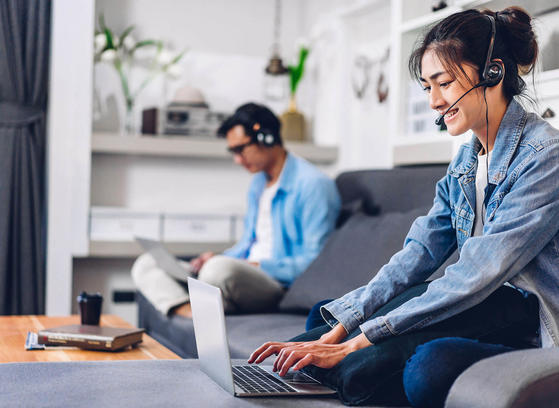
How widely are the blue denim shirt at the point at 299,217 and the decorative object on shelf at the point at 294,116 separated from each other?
108 centimetres

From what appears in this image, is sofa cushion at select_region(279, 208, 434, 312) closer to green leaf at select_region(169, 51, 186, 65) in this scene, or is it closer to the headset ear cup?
the headset ear cup

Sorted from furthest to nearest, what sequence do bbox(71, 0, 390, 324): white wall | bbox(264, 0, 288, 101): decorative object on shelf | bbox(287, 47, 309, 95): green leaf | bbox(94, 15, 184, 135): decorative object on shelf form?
1. bbox(264, 0, 288, 101): decorative object on shelf
2. bbox(287, 47, 309, 95): green leaf
3. bbox(71, 0, 390, 324): white wall
4. bbox(94, 15, 184, 135): decorative object on shelf

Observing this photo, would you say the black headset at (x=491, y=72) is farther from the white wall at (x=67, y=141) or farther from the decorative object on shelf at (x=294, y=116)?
the decorative object on shelf at (x=294, y=116)

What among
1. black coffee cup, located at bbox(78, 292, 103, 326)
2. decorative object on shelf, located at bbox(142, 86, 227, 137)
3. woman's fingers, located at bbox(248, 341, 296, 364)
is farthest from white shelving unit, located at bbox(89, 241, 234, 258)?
woman's fingers, located at bbox(248, 341, 296, 364)

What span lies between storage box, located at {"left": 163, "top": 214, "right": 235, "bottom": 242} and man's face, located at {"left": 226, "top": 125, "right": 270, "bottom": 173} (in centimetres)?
85

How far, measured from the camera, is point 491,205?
1.41 metres

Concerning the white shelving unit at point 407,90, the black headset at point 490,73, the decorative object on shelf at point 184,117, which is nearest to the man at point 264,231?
the white shelving unit at point 407,90

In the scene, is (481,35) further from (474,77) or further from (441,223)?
(441,223)

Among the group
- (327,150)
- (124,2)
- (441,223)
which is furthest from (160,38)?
(441,223)

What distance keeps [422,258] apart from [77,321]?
4.23 ft

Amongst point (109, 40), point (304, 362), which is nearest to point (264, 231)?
point (109, 40)

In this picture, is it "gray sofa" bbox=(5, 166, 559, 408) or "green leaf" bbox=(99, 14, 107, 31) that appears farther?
"green leaf" bbox=(99, 14, 107, 31)

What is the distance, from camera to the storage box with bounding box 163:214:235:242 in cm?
378

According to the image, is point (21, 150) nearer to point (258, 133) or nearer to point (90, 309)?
point (258, 133)
